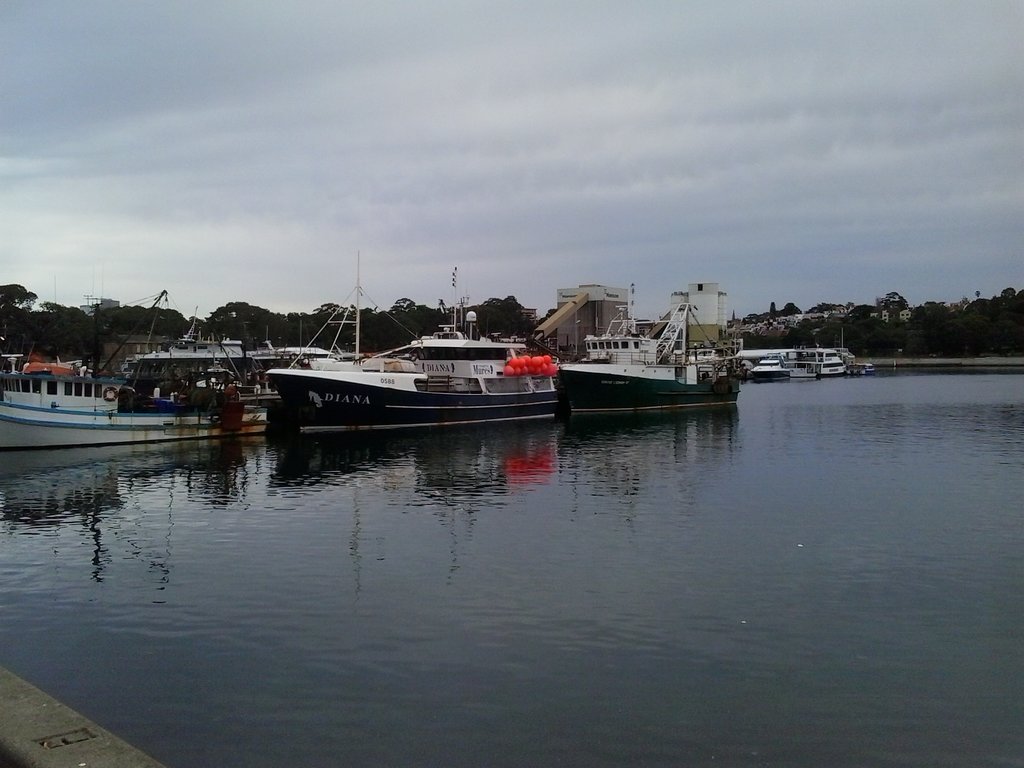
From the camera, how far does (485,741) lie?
988 centimetres

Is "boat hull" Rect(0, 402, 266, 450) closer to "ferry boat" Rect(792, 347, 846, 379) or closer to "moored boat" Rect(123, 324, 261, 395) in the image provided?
"moored boat" Rect(123, 324, 261, 395)

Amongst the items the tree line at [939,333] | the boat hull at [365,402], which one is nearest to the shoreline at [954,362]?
the tree line at [939,333]

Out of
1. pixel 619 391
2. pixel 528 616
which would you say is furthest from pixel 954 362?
pixel 528 616

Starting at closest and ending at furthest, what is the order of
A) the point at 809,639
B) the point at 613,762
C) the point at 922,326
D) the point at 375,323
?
the point at 613,762, the point at 809,639, the point at 375,323, the point at 922,326

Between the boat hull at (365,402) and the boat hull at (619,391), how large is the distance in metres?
10.4

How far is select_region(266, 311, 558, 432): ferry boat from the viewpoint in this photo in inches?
1722

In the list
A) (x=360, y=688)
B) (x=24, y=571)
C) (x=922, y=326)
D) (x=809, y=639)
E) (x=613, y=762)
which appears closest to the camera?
(x=613, y=762)

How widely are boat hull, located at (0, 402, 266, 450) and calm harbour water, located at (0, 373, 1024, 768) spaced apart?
797 centimetres

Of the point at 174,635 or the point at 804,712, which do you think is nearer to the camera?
the point at 804,712

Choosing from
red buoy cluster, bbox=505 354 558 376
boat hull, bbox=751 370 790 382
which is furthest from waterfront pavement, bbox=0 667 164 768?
boat hull, bbox=751 370 790 382

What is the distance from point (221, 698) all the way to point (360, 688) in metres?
1.80

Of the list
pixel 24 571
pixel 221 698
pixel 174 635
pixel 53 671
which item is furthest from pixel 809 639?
pixel 24 571

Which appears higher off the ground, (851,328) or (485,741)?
(851,328)

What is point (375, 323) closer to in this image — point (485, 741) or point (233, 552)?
point (233, 552)
